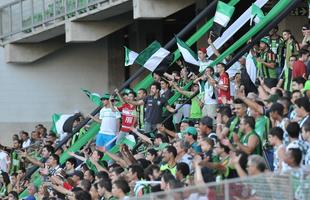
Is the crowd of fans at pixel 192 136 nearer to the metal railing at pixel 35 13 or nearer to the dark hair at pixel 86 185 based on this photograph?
the dark hair at pixel 86 185

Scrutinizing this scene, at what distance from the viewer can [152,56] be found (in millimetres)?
20203

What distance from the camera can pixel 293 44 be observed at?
17641 mm

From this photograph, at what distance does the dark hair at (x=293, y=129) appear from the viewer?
38.5ft

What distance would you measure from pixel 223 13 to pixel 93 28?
6833 millimetres

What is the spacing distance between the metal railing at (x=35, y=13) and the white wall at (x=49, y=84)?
0.84 metres

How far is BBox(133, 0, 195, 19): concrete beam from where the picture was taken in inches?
914

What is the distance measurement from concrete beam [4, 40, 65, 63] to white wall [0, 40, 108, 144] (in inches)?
11.5

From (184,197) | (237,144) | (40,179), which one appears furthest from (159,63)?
(184,197)

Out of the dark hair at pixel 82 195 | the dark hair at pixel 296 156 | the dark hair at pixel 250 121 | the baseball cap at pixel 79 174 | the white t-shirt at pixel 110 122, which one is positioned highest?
the white t-shirt at pixel 110 122

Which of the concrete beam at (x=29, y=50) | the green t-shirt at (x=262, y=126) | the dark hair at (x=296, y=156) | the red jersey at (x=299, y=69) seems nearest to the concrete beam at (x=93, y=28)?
the concrete beam at (x=29, y=50)

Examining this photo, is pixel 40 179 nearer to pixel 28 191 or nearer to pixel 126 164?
pixel 28 191

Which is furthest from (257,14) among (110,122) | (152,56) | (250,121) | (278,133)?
(278,133)

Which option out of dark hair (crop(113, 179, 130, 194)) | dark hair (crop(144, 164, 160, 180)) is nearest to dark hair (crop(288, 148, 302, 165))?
dark hair (crop(113, 179, 130, 194))

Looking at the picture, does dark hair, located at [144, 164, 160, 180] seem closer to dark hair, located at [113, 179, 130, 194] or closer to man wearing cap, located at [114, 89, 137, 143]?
dark hair, located at [113, 179, 130, 194]
